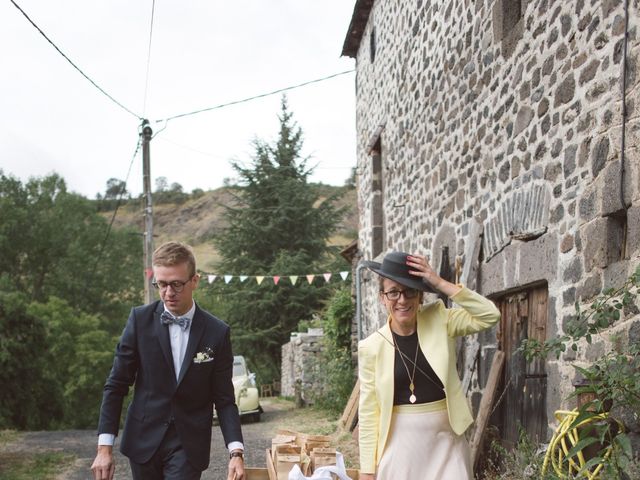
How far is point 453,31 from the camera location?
289 inches

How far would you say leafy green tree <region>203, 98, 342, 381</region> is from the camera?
2964 centimetres

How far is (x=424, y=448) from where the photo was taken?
10.1ft

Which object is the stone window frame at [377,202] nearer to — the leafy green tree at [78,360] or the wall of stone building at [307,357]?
the wall of stone building at [307,357]

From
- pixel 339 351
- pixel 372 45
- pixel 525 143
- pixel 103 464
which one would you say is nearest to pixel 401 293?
pixel 103 464

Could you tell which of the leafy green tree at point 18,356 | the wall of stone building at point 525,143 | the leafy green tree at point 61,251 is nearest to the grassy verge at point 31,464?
the leafy green tree at point 18,356

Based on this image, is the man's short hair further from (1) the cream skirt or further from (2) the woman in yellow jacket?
(1) the cream skirt

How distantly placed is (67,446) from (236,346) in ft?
61.1

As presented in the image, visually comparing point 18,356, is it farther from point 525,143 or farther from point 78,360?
point 78,360

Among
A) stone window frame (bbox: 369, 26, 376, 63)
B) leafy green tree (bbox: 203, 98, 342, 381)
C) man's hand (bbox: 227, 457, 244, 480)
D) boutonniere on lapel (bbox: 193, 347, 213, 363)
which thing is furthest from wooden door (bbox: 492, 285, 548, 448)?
leafy green tree (bbox: 203, 98, 342, 381)

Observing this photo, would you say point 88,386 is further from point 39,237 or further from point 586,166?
point 586,166

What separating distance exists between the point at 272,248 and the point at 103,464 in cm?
2837

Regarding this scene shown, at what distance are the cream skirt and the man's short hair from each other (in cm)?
111

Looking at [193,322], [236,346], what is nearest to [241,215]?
[236,346]

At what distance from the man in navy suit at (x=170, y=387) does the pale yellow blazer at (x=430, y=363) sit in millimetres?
591
